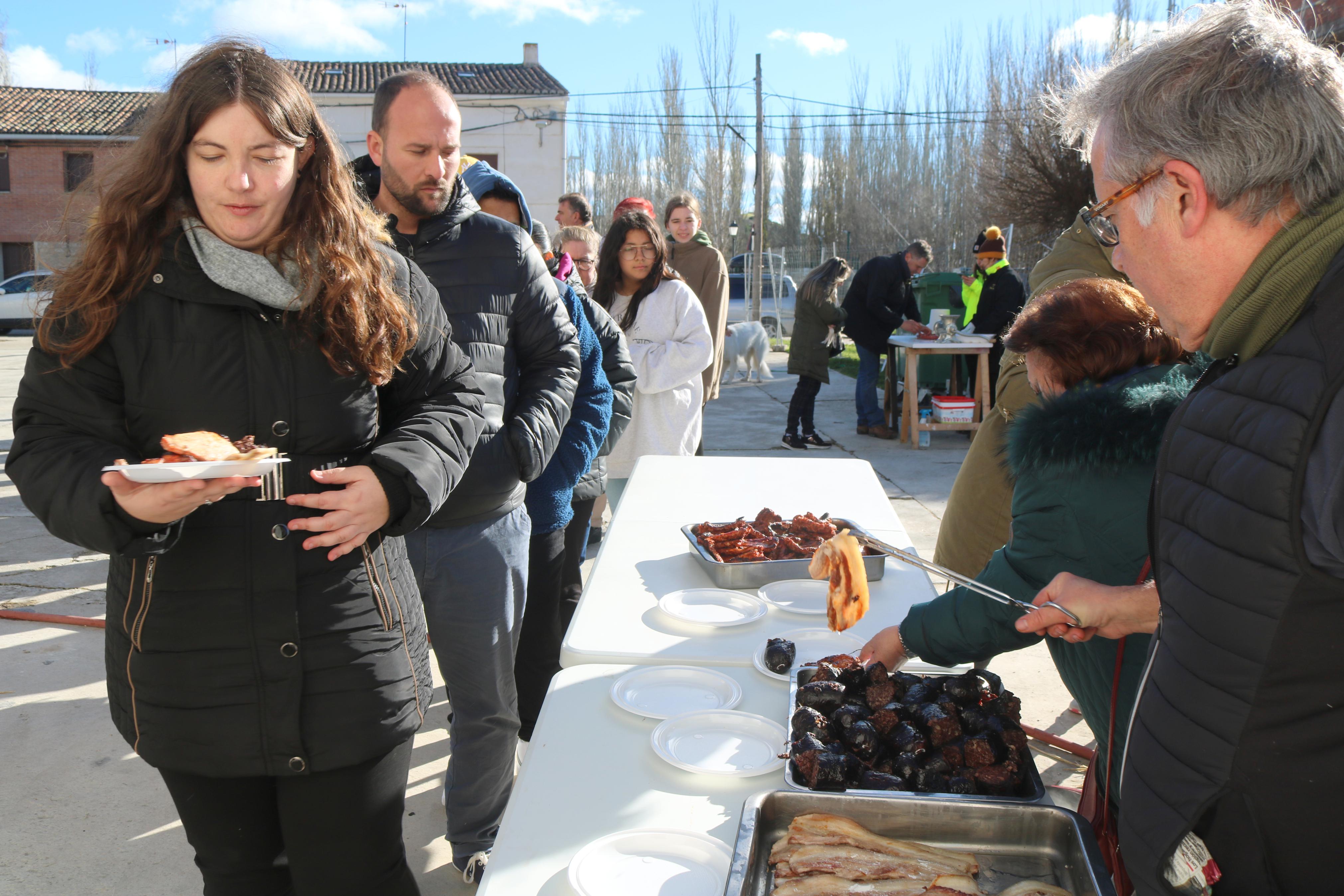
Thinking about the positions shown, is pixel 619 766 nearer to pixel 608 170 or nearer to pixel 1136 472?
pixel 1136 472

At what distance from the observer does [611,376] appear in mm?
3572

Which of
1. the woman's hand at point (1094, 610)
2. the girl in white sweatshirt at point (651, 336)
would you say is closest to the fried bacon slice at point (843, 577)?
the woman's hand at point (1094, 610)

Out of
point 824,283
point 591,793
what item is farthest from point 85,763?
point 824,283

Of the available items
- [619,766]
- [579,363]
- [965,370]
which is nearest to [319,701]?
[619,766]

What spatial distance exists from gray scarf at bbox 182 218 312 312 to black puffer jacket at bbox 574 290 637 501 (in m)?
1.88

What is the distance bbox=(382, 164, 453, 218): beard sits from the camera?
248cm

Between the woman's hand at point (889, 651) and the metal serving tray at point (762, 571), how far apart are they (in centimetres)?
55

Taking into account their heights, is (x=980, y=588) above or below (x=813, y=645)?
above

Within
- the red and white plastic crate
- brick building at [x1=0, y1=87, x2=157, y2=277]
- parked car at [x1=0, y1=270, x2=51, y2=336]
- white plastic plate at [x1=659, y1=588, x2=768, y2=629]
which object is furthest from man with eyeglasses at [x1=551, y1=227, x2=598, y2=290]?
brick building at [x1=0, y1=87, x2=157, y2=277]

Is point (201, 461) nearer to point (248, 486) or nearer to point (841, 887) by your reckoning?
point (248, 486)

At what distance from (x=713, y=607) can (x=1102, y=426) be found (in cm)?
106

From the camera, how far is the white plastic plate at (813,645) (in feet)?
6.72

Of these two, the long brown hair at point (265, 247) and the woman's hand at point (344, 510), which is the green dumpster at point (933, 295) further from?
the woman's hand at point (344, 510)

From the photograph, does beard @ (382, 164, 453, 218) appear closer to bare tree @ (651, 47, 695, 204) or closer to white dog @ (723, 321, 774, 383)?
white dog @ (723, 321, 774, 383)
